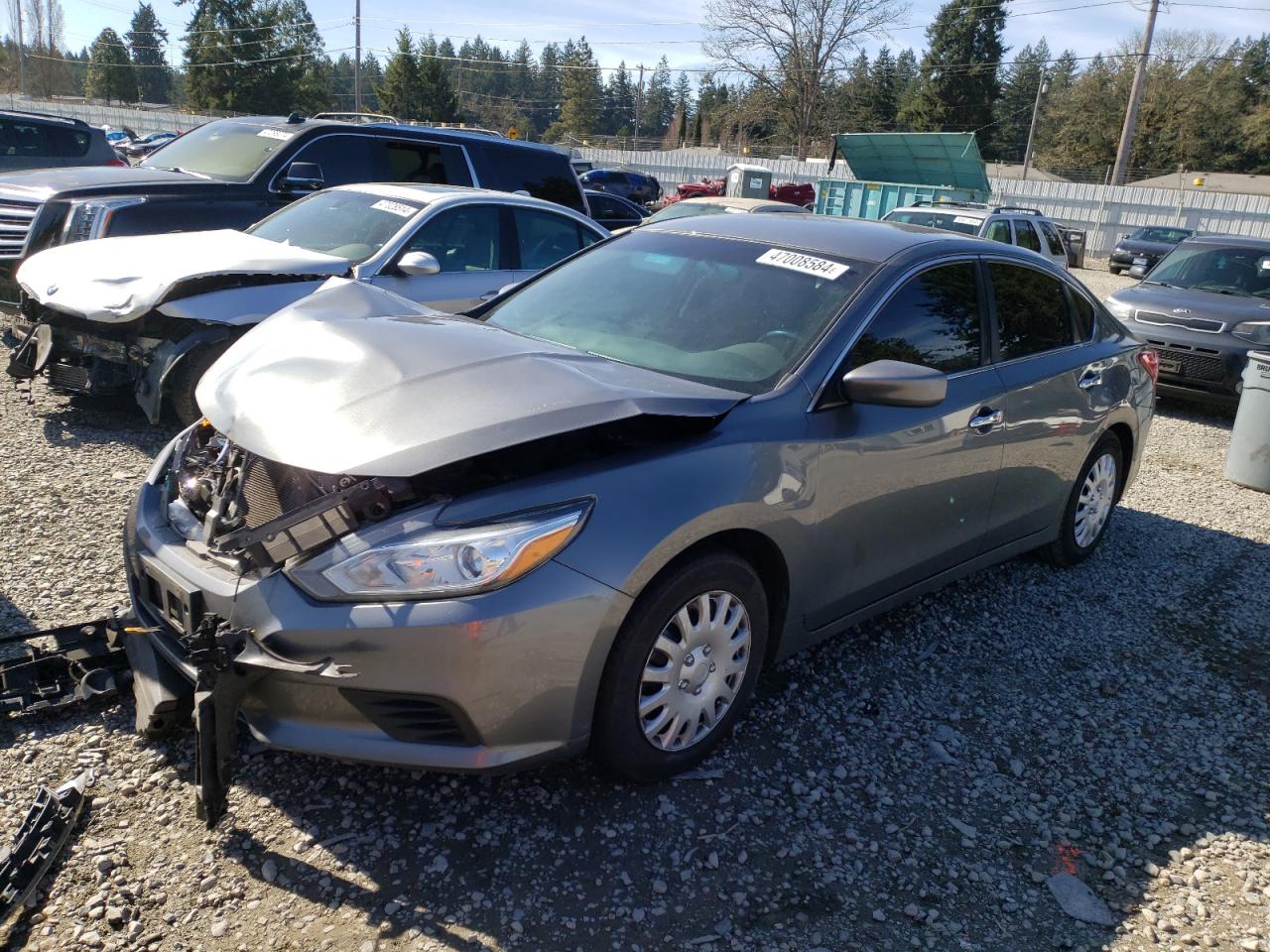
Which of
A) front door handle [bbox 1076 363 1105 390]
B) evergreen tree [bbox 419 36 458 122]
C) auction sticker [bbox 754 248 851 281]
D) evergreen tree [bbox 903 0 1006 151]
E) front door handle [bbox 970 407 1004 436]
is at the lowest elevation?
front door handle [bbox 970 407 1004 436]

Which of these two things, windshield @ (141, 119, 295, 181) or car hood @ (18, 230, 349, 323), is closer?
car hood @ (18, 230, 349, 323)

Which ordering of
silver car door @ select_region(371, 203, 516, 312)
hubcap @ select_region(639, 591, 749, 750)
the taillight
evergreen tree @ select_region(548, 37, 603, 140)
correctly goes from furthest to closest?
evergreen tree @ select_region(548, 37, 603, 140), silver car door @ select_region(371, 203, 516, 312), the taillight, hubcap @ select_region(639, 591, 749, 750)

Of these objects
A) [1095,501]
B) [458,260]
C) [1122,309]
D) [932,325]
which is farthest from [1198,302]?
[458,260]

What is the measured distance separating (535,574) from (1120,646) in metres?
3.21

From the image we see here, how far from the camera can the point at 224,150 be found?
847 cm

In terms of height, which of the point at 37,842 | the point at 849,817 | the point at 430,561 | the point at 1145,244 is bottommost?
the point at 849,817

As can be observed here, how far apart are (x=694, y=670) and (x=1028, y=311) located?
2.61 m

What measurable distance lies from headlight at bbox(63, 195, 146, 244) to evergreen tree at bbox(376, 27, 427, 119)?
185 feet

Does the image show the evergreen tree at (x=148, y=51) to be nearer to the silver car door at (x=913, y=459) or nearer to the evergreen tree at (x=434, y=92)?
the evergreen tree at (x=434, y=92)

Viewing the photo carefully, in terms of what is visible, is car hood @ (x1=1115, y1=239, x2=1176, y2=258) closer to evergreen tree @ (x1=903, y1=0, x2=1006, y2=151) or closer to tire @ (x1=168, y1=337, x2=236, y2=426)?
tire @ (x1=168, y1=337, x2=236, y2=426)

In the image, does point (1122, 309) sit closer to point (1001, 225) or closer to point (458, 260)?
point (1001, 225)

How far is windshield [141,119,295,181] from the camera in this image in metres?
8.12

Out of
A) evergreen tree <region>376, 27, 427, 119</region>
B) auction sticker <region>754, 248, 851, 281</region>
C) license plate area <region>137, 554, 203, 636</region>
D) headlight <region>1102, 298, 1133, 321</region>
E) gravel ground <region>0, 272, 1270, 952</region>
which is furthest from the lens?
evergreen tree <region>376, 27, 427, 119</region>

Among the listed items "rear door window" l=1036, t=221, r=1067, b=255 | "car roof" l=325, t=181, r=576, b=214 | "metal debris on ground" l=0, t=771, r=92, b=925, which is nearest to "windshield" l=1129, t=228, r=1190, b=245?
"rear door window" l=1036, t=221, r=1067, b=255
